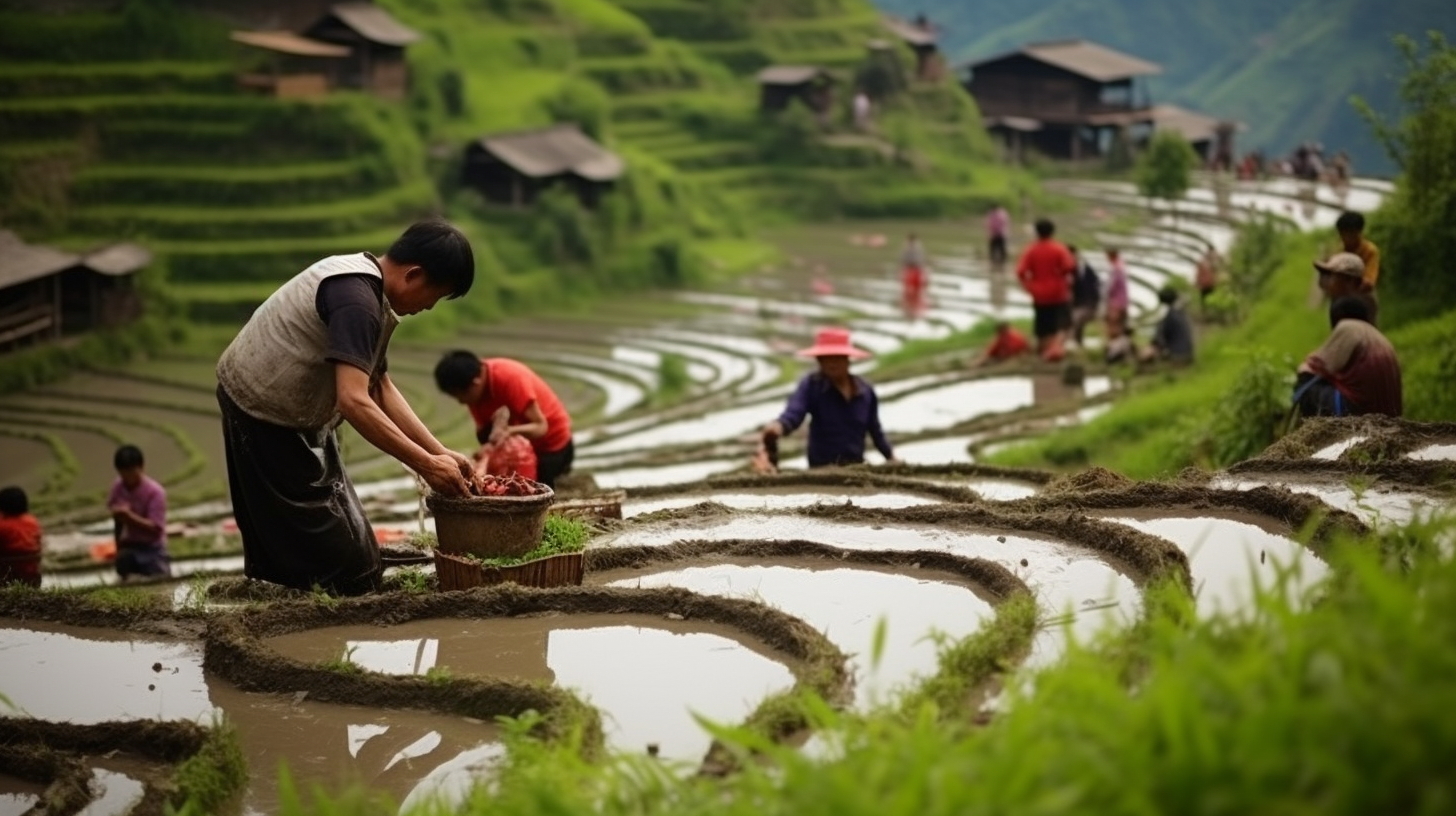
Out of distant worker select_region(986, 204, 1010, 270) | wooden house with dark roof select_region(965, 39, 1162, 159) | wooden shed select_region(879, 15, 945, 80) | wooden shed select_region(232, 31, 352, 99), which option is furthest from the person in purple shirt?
wooden shed select_region(879, 15, 945, 80)

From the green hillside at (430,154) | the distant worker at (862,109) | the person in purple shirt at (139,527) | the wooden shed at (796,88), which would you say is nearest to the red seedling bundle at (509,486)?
the person in purple shirt at (139,527)

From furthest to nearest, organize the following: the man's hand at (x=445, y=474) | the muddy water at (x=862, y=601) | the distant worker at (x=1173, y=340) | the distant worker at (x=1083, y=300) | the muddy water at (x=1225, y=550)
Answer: the distant worker at (x=1083, y=300)
the distant worker at (x=1173, y=340)
the man's hand at (x=445, y=474)
the muddy water at (x=1225, y=550)
the muddy water at (x=862, y=601)

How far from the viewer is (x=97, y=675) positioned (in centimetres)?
622

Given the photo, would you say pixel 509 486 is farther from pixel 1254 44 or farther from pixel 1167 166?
pixel 1254 44

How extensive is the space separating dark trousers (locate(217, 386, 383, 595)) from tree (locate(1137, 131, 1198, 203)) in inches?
1337

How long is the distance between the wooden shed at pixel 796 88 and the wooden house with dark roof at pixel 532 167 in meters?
10.9

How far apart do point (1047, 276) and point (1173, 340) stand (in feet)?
5.96

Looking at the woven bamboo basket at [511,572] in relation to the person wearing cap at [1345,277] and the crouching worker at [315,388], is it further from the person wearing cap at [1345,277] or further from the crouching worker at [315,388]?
the person wearing cap at [1345,277]

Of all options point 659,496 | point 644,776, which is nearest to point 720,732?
point 644,776

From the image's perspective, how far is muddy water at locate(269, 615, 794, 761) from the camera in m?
5.39

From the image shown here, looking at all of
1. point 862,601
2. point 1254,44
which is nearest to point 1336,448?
point 862,601

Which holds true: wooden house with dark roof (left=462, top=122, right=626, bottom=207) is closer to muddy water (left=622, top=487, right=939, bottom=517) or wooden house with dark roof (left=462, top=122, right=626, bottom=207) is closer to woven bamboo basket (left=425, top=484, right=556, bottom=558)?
muddy water (left=622, top=487, right=939, bottom=517)

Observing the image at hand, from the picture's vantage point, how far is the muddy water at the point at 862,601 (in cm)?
570

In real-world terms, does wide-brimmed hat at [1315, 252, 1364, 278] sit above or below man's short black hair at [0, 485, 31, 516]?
above
